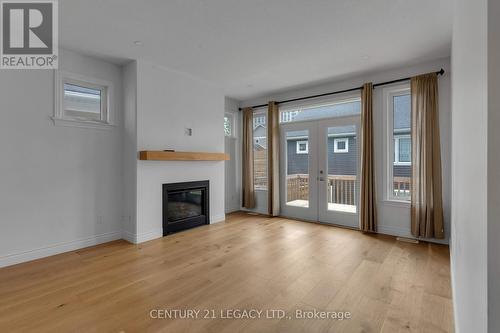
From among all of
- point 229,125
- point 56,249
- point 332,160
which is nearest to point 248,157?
point 229,125

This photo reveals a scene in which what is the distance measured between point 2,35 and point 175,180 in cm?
281

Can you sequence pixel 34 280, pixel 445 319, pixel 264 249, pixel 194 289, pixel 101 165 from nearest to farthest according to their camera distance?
pixel 445 319
pixel 194 289
pixel 34 280
pixel 264 249
pixel 101 165

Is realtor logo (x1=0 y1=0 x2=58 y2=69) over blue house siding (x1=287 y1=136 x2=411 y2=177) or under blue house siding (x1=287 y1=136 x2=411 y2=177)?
over

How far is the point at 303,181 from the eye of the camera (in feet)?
17.7

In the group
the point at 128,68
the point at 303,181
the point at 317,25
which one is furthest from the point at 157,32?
the point at 303,181

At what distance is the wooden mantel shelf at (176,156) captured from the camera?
12.3 ft

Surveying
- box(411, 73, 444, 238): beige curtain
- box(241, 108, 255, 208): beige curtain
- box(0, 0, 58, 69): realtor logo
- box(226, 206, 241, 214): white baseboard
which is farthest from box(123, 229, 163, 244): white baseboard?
box(411, 73, 444, 238): beige curtain

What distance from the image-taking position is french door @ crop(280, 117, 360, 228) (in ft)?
15.5

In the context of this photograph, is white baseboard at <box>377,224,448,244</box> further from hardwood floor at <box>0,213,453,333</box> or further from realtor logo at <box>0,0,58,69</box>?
realtor logo at <box>0,0,58,69</box>

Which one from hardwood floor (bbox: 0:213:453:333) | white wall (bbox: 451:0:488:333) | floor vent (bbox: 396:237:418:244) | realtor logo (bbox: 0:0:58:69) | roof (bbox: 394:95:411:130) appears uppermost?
realtor logo (bbox: 0:0:58:69)

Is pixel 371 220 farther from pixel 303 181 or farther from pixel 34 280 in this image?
pixel 34 280

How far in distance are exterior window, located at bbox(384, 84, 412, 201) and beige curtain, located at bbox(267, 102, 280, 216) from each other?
7.32 feet

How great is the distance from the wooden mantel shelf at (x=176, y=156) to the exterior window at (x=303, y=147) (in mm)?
1684
